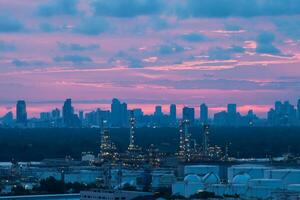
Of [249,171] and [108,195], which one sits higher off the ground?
[249,171]

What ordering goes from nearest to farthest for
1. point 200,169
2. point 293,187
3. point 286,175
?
point 293,187, point 286,175, point 200,169

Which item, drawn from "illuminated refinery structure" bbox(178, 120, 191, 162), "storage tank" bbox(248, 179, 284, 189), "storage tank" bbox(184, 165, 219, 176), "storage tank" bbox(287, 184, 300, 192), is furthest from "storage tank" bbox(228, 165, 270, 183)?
"illuminated refinery structure" bbox(178, 120, 191, 162)

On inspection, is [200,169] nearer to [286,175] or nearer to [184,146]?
[286,175]

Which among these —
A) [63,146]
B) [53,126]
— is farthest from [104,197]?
[53,126]

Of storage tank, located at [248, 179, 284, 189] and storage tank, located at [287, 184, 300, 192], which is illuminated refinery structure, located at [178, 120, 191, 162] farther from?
storage tank, located at [287, 184, 300, 192]

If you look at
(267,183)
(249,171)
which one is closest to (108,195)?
(267,183)

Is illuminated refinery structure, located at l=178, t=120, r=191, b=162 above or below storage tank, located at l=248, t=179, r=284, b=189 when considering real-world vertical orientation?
above

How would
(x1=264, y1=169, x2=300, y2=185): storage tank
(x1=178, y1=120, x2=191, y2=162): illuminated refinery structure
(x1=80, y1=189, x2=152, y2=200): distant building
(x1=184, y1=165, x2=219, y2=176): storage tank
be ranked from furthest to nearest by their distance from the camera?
(x1=178, y1=120, x2=191, y2=162): illuminated refinery structure, (x1=184, y1=165, x2=219, y2=176): storage tank, (x1=264, y1=169, x2=300, y2=185): storage tank, (x1=80, y1=189, x2=152, y2=200): distant building

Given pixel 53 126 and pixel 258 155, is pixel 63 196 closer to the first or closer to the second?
pixel 258 155

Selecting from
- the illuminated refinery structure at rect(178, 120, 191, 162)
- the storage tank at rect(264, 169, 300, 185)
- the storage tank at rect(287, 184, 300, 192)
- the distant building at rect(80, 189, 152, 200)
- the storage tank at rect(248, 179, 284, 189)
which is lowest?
the distant building at rect(80, 189, 152, 200)
